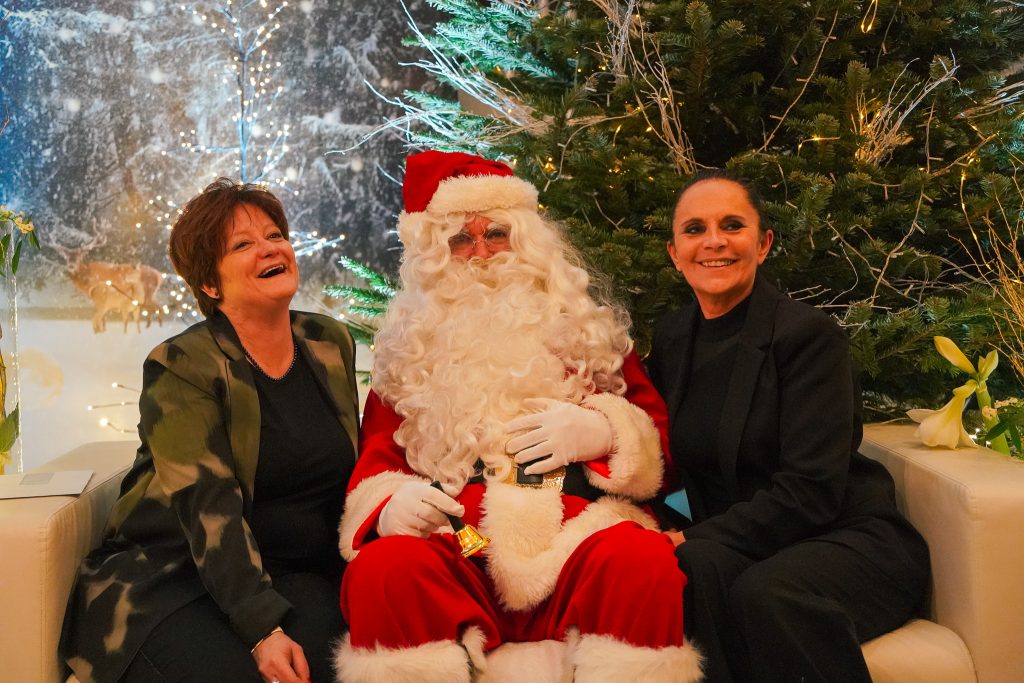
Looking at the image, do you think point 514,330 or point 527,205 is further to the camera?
point 527,205

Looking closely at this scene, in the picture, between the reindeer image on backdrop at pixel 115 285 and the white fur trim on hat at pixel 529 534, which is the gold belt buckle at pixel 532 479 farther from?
the reindeer image on backdrop at pixel 115 285

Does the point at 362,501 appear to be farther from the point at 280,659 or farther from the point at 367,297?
the point at 367,297

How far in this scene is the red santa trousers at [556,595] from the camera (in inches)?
72.2

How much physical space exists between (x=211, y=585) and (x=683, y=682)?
1.11m

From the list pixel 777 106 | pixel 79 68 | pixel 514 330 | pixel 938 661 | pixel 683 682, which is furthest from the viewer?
pixel 79 68

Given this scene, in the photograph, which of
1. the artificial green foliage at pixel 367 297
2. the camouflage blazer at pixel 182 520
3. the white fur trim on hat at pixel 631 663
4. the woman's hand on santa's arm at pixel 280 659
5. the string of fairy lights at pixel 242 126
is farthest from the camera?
the string of fairy lights at pixel 242 126

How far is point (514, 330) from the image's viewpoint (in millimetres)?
2436

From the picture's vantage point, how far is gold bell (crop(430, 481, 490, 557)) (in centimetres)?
198

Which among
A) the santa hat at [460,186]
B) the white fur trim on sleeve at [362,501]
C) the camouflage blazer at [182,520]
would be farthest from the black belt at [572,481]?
the santa hat at [460,186]

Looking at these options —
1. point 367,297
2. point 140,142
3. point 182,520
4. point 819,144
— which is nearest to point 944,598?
point 819,144

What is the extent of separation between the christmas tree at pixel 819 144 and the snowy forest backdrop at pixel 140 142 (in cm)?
173

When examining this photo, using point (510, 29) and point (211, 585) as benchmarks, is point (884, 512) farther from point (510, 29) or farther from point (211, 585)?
point (510, 29)

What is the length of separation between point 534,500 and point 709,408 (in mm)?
557

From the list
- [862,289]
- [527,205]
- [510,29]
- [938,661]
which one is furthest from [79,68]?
[938,661]
